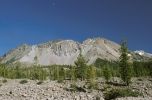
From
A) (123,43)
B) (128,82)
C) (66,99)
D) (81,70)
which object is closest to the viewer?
(66,99)

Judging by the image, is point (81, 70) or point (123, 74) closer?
point (123, 74)

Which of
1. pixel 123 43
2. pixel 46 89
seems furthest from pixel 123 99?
pixel 123 43

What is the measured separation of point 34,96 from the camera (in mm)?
48750

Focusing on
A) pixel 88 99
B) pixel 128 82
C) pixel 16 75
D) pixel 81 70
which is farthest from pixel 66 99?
pixel 16 75

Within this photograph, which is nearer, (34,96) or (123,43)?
(34,96)

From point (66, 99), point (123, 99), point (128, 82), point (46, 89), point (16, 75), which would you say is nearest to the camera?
point (123, 99)

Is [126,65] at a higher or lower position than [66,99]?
higher

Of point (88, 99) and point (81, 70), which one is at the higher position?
point (81, 70)

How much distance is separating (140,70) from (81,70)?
71.1 metres

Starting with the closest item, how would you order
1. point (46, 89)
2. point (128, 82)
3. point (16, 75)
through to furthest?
point (46, 89)
point (128, 82)
point (16, 75)

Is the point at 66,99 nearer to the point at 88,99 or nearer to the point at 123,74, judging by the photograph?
the point at 88,99

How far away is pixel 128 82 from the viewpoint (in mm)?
77562

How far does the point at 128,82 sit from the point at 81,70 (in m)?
29.7

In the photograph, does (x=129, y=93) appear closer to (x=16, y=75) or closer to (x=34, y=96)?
(x=34, y=96)
